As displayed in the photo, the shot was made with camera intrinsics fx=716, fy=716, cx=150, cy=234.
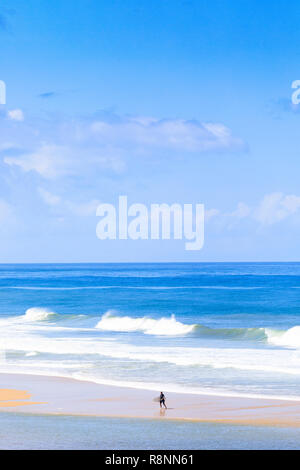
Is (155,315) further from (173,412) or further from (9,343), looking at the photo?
(173,412)

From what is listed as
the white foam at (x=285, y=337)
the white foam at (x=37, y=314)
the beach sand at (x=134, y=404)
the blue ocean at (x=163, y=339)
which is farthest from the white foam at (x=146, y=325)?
the beach sand at (x=134, y=404)

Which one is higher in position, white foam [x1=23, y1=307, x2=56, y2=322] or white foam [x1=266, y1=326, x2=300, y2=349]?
white foam [x1=23, y1=307, x2=56, y2=322]

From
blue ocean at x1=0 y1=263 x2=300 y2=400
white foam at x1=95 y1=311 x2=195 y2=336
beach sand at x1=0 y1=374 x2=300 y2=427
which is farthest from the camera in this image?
white foam at x1=95 y1=311 x2=195 y2=336

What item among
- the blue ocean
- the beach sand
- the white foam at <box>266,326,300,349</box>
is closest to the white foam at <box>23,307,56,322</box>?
the blue ocean

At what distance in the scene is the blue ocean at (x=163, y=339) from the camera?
2638cm

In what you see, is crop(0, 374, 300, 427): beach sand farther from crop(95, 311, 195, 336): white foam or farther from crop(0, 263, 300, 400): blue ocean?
crop(95, 311, 195, 336): white foam

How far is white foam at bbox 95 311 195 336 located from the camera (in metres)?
48.8

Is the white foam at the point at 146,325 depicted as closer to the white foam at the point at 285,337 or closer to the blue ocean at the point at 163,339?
the blue ocean at the point at 163,339

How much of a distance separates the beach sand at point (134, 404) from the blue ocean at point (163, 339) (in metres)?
1.29

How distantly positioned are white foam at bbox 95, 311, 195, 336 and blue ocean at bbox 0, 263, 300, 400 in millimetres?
82

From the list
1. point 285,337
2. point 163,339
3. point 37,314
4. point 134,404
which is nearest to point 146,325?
point 163,339

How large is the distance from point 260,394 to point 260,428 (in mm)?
4890

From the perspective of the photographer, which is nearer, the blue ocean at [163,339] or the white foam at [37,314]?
the blue ocean at [163,339]

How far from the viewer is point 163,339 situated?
42.9 metres
